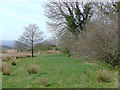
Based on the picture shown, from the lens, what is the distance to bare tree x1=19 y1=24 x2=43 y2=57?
19.9 meters

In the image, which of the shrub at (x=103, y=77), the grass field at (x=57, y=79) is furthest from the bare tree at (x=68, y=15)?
the shrub at (x=103, y=77)

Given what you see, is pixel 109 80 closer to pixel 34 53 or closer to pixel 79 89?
pixel 79 89

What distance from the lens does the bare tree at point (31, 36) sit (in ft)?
65.2

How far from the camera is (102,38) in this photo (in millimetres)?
9938

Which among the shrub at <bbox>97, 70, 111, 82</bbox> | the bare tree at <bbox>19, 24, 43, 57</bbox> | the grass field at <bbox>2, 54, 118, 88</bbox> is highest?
the bare tree at <bbox>19, 24, 43, 57</bbox>

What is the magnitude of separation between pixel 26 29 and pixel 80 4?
8.30 metres

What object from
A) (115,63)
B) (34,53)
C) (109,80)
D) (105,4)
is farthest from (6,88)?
(34,53)

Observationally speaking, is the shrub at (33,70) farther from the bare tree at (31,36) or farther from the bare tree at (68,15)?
the bare tree at (31,36)

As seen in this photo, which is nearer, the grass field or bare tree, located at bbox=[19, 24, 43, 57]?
the grass field

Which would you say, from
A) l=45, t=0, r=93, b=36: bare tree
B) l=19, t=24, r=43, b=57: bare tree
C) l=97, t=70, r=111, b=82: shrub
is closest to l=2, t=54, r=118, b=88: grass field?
l=97, t=70, r=111, b=82: shrub

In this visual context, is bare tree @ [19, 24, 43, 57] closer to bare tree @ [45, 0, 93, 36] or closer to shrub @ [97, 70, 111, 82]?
bare tree @ [45, 0, 93, 36]

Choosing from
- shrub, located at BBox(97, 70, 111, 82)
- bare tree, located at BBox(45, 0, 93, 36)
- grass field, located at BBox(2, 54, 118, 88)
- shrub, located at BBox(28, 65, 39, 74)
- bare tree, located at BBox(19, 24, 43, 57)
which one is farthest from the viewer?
bare tree, located at BBox(19, 24, 43, 57)

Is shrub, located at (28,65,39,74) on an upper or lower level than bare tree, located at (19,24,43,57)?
lower

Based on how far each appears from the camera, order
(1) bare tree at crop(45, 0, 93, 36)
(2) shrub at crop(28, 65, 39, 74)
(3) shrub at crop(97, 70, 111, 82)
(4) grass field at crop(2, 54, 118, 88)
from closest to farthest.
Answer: (4) grass field at crop(2, 54, 118, 88), (3) shrub at crop(97, 70, 111, 82), (2) shrub at crop(28, 65, 39, 74), (1) bare tree at crop(45, 0, 93, 36)
